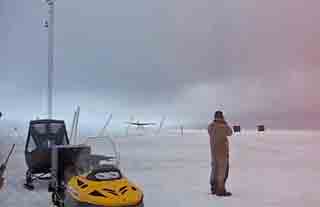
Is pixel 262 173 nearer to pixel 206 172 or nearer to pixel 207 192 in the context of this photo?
pixel 206 172

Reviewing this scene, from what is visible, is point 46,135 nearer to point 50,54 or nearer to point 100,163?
point 100,163

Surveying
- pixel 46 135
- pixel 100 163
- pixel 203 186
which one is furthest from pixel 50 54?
pixel 100 163

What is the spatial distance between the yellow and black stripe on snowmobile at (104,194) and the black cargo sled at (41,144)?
4.10 m

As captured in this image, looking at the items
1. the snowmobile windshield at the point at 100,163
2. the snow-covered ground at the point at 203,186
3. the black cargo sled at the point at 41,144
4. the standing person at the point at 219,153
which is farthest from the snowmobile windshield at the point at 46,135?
the snowmobile windshield at the point at 100,163

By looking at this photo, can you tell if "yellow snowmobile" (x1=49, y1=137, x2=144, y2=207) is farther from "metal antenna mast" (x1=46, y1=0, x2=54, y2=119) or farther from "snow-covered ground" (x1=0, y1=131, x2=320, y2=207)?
"metal antenna mast" (x1=46, y1=0, x2=54, y2=119)

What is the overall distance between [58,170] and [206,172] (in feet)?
19.5

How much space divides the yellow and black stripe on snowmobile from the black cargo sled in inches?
161

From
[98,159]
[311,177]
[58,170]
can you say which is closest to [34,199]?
[58,170]

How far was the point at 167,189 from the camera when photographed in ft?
30.2

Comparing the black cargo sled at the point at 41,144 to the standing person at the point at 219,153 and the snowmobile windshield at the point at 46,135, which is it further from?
the standing person at the point at 219,153

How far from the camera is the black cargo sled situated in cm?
952

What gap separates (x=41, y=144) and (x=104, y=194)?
5072mm

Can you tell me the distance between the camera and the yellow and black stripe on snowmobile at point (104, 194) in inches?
204

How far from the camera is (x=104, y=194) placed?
523 cm
